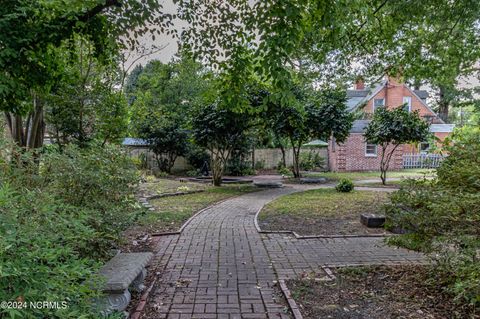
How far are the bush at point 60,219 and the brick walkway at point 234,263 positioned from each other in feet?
2.95

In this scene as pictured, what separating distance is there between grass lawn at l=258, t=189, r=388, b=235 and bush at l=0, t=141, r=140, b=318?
328 centimetres

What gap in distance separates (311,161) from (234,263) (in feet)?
58.4

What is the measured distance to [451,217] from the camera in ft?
10.2

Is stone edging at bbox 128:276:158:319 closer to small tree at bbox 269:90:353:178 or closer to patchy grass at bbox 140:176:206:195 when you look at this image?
patchy grass at bbox 140:176:206:195

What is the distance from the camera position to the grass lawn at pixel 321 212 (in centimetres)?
648

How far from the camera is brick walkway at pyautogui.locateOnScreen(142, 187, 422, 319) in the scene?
3.26 metres

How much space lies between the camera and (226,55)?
19.8 feet

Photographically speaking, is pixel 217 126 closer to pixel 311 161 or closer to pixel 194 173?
pixel 194 173

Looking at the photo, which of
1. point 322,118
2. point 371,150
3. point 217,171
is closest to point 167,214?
point 217,171

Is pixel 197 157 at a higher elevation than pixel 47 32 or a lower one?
lower

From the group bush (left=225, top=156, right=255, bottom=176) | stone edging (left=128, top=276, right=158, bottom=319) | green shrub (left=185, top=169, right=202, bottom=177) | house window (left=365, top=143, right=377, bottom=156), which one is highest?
house window (left=365, top=143, right=377, bottom=156)

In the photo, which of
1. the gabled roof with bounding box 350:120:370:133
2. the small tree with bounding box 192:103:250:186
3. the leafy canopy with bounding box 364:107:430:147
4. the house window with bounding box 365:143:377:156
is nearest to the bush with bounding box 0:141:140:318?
the small tree with bounding box 192:103:250:186

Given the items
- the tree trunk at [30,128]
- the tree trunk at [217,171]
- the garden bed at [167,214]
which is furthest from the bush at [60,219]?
the tree trunk at [217,171]

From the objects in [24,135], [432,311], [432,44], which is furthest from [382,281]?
[24,135]
